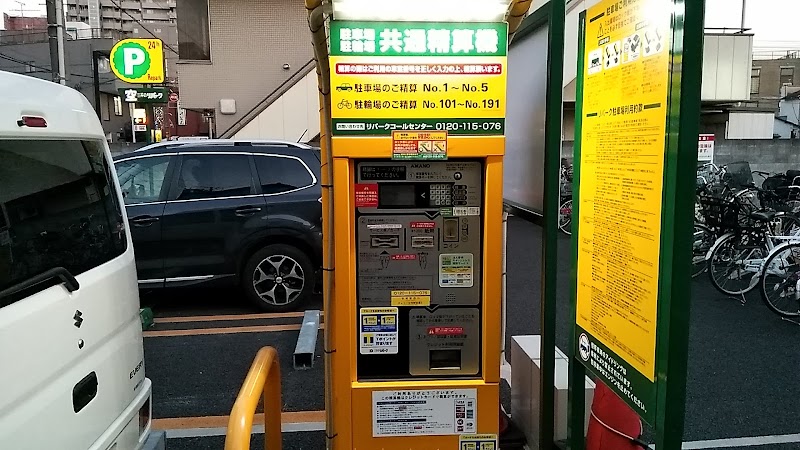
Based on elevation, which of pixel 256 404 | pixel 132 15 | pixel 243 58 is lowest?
pixel 256 404

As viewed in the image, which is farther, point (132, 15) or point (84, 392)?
point (132, 15)

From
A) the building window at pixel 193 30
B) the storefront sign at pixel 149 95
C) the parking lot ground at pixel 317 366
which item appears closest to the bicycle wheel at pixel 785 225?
the parking lot ground at pixel 317 366

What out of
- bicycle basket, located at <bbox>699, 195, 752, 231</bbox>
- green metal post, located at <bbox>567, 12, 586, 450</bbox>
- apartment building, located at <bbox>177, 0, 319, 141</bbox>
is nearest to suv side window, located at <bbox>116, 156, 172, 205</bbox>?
green metal post, located at <bbox>567, 12, 586, 450</bbox>

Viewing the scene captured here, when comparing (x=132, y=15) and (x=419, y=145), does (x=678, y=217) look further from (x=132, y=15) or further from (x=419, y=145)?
(x=132, y=15)

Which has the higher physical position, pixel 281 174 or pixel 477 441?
pixel 281 174

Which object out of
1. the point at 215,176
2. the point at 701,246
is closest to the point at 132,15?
the point at 215,176

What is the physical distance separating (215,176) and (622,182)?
4843 millimetres

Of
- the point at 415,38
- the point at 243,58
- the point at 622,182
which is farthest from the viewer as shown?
the point at 243,58

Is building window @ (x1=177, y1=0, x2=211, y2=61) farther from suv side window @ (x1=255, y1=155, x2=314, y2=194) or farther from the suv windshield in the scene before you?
the suv windshield

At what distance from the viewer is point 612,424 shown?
255cm

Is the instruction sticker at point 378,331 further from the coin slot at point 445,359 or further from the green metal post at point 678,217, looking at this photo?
the green metal post at point 678,217

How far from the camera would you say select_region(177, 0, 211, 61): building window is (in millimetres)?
14547

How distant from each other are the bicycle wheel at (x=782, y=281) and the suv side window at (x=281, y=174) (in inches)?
185

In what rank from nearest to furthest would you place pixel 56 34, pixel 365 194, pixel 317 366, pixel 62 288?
pixel 62 288 < pixel 365 194 < pixel 317 366 < pixel 56 34
